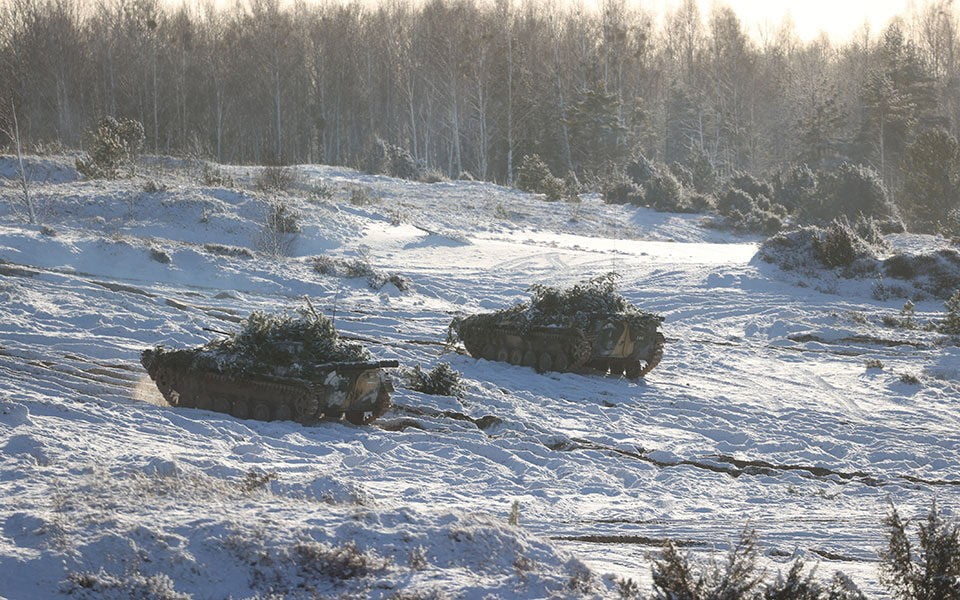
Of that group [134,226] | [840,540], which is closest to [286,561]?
[840,540]

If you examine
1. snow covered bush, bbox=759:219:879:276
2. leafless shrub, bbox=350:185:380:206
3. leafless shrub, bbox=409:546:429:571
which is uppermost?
leafless shrub, bbox=350:185:380:206

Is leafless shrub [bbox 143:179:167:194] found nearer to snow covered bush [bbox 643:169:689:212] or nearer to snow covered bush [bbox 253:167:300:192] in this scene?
snow covered bush [bbox 253:167:300:192]

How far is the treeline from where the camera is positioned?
169 ft

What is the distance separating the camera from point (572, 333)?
51.6 feet

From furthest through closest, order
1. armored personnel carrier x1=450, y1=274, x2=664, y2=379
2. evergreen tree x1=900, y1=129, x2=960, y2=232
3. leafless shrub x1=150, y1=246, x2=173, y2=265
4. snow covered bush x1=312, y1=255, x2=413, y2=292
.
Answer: evergreen tree x1=900, y1=129, x2=960, y2=232, snow covered bush x1=312, y1=255, x2=413, y2=292, leafless shrub x1=150, y1=246, x2=173, y2=265, armored personnel carrier x1=450, y1=274, x2=664, y2=379

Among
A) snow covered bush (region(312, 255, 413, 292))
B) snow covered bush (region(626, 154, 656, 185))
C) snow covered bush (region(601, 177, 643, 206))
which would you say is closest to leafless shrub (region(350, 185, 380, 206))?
snow covered bush (region(312, 255, 413, 292))

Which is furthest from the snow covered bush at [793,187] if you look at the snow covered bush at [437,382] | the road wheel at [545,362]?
the snow covered bush at [437,382]

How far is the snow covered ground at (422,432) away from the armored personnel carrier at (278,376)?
0.92ft

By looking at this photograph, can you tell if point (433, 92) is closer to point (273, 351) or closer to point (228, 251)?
point (228, 251)

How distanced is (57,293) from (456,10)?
156 ft

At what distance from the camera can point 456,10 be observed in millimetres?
60812

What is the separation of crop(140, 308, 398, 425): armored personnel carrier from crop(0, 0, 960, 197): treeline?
3628 centimetres

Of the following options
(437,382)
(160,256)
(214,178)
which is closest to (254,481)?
(437,382)

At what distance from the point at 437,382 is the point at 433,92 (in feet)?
145
